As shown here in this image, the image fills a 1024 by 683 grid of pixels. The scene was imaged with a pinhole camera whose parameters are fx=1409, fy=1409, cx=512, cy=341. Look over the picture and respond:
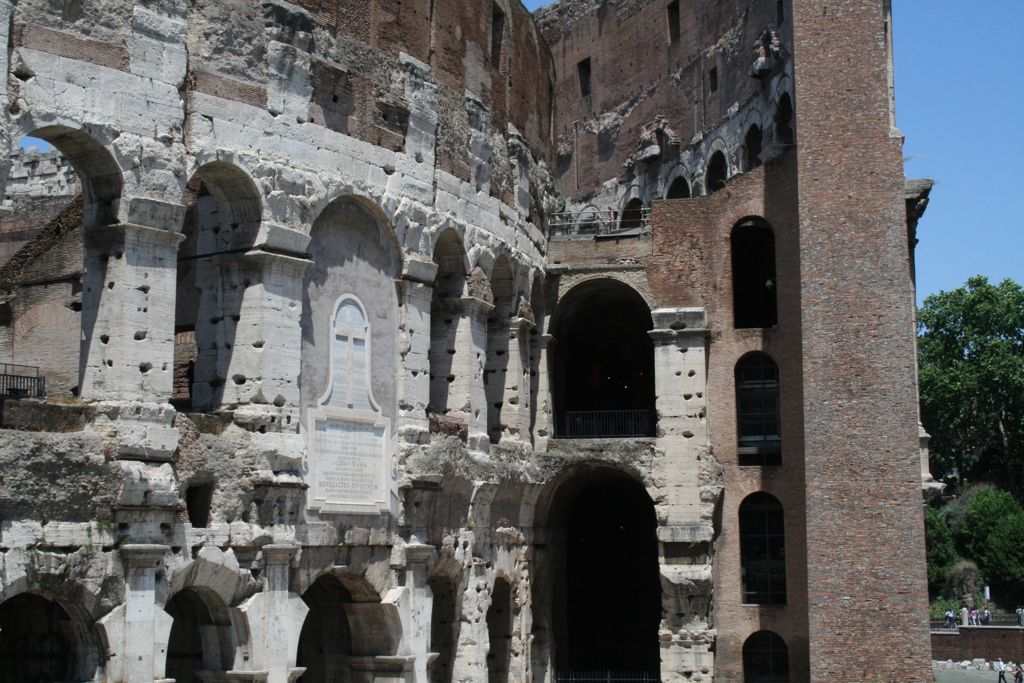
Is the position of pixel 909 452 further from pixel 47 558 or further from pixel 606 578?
pixel 47 558

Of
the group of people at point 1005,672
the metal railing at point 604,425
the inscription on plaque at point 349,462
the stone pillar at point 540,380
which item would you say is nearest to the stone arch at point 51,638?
the inscription on plaque at point 349,462

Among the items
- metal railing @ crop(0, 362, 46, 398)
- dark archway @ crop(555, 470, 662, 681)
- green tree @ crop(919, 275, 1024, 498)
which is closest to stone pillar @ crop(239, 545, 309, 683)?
metal railing @ crop(0, 362, 46, 398)

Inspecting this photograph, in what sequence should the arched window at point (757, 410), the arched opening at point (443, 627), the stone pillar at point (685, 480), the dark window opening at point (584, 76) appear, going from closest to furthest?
the arched opening at point (443, 627) < the stone pillar at point (685, 480) < the arched window at point (757, 410) < the dark window opening at point (584, 76)

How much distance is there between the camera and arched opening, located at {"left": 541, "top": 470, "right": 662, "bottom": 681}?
29672 millimetres

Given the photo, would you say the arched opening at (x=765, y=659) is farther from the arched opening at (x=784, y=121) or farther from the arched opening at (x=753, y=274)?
the arched opening at (x=784, y=121)

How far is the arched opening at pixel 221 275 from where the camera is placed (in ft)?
58.4

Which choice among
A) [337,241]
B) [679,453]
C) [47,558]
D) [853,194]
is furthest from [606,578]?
[47,558]

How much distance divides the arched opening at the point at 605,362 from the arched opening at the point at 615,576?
1905 mm

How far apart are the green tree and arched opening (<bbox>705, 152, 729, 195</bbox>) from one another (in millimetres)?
21971

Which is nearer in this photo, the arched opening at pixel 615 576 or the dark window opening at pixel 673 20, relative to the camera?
the arched opening at pixel 615 576

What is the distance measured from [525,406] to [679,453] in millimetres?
2899

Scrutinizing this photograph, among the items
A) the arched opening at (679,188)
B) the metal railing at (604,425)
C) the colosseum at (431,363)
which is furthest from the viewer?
the arched opening at (679,188)

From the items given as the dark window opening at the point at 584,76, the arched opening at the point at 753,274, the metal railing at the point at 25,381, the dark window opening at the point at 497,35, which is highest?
the dark window opening at the point at 584,76

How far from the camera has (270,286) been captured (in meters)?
17.9
